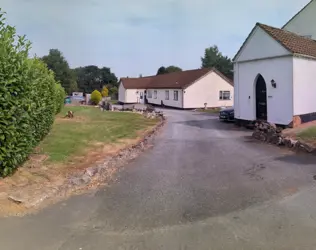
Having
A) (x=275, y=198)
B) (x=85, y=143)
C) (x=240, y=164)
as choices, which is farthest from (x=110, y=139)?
(x=275, y=198)

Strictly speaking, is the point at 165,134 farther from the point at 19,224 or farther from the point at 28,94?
the point at 19,224

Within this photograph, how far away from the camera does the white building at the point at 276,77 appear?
1720cm

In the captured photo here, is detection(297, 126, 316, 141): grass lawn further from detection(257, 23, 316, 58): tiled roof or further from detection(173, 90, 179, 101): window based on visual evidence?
detection(173, 90, 179, 101): window

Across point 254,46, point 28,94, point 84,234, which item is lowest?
point 84,234

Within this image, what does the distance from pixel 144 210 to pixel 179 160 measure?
4825mm

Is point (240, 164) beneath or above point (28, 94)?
beneath

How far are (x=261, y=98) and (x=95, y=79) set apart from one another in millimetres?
86939

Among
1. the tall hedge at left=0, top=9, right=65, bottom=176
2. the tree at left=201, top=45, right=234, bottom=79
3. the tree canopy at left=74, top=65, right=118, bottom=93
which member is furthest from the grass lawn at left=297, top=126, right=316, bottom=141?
the tree canopy at left=74, top=65, right=118, bottom=93

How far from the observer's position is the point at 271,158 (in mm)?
10781

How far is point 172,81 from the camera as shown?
45.6 meters

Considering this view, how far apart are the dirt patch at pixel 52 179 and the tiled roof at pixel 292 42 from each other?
11.1 metres

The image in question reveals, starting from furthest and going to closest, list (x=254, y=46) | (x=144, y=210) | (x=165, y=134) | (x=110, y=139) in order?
(x=254, y=46) < (x=165, y=134) < (x=110, y=139) < (x=144, y=210)

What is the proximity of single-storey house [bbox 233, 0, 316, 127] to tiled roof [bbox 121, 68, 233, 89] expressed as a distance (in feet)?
62.6

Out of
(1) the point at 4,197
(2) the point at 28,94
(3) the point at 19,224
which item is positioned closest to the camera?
(3) the point at 19,224
